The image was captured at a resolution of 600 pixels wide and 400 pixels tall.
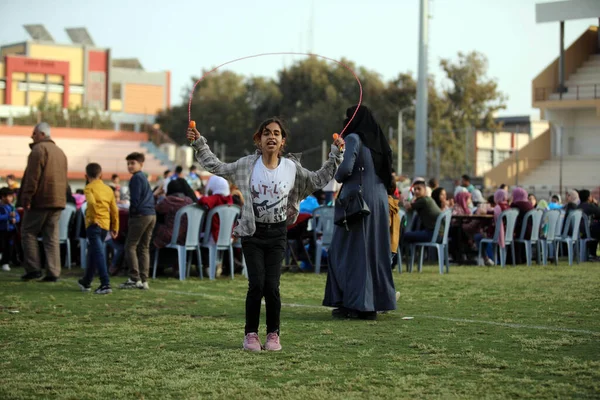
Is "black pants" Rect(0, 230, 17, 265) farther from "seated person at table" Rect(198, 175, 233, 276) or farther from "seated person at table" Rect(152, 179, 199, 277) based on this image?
"seated person at table" Rect(198, 175, 233, 276)

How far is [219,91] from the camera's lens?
72000mm

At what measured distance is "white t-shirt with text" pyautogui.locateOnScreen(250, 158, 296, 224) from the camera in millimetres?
7273

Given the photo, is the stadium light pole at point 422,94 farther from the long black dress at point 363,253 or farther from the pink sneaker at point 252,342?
the pink sneaker at point 252,342

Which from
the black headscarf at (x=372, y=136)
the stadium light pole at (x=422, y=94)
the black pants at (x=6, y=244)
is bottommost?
the black pants at (x=6, y=244)

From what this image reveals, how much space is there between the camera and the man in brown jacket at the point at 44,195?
12781 mm

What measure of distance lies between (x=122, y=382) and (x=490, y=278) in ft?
31.2

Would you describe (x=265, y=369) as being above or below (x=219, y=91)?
below

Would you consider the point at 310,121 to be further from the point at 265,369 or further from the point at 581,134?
the point at 265,369

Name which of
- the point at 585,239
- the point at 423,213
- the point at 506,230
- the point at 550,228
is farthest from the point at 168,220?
the point at 585,239

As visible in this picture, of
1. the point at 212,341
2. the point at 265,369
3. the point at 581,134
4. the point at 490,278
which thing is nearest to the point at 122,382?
the point at 265,369

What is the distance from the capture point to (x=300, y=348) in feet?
24.2

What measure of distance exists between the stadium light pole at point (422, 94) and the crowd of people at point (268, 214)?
638 inches

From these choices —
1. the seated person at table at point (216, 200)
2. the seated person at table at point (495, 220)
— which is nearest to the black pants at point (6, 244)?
the seated person at table at point (216, 200)

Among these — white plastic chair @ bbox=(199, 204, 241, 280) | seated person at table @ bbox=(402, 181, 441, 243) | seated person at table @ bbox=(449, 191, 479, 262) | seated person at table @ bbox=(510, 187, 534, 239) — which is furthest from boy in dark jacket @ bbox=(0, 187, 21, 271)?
seated person at table @ bbox=(510, 187, 534, 239)
